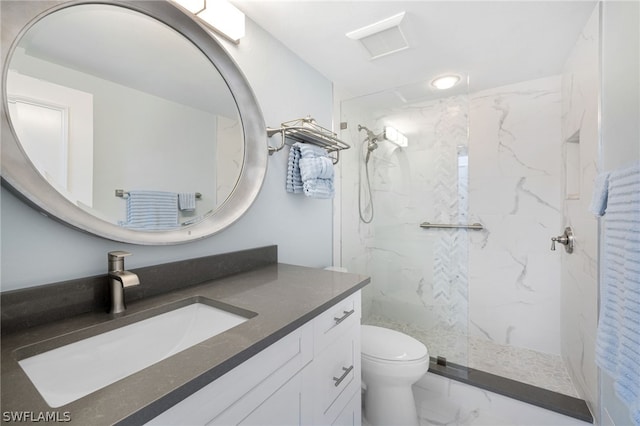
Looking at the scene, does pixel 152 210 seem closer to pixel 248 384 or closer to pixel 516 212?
pixel 248 384

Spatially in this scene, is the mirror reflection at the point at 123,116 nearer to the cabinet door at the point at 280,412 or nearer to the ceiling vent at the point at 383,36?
the cabinet door at the point at 280,412

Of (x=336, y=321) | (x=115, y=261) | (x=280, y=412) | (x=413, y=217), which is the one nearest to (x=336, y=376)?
(x=336, y=321)

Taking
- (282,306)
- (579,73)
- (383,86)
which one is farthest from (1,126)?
(579,73)

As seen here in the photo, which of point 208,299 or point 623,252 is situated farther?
point 208,299

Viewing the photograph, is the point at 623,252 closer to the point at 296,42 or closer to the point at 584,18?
the point at 584,18

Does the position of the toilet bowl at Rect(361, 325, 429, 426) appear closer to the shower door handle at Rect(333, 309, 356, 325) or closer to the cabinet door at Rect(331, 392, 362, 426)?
the cabinet door at Rect(331, 392, 362, 426)

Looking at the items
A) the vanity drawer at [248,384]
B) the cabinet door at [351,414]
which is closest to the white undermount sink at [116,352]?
the vanity drawer at [248,384]

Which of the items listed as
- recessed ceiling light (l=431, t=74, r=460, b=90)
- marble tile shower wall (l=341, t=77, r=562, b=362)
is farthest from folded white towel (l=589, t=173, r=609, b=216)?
recessed ceiling light (l=431, t=74, r=460, b=90)

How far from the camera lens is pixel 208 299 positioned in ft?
3.04

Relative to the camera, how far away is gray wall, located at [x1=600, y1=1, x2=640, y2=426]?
926 millimetres

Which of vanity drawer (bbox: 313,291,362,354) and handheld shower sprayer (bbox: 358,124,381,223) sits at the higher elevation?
handheld shower sprayer (bbox: 358,124,381,223)

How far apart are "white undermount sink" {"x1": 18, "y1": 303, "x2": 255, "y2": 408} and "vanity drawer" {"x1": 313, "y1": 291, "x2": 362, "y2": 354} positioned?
25 centimetres

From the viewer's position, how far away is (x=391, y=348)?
1.47m

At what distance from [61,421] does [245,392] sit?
0.33 metres
